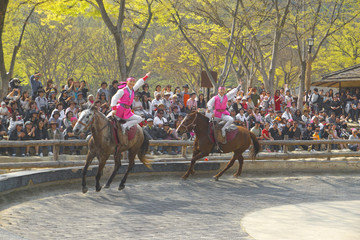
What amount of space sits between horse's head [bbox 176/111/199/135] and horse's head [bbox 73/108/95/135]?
3.73 m

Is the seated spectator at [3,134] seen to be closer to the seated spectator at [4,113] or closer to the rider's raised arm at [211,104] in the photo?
the seated spectator at [4,113]

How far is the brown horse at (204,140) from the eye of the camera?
15375mm

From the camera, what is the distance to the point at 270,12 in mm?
29141

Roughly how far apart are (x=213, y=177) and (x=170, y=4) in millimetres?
12283

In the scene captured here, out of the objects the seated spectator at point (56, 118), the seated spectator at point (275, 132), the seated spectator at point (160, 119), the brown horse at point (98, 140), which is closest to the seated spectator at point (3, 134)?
the seated spectator at point (56, 118)

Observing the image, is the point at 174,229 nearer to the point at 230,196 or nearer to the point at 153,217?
the point at 153,217

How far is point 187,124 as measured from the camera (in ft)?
50.3

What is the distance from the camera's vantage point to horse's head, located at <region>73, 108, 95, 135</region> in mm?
11727

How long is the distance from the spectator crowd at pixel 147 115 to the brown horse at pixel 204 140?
3.63 feet

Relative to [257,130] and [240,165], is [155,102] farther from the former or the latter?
[240,165]

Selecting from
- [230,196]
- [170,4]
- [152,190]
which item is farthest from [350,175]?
[170,4]

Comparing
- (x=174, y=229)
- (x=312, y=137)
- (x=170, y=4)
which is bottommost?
(x=174, y=229)

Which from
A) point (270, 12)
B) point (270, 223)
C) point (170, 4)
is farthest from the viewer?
point (270, 12)

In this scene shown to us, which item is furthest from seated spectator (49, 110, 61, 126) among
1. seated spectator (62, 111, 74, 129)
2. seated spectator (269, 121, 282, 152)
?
seated spectator (269, 121, 282, 152)
